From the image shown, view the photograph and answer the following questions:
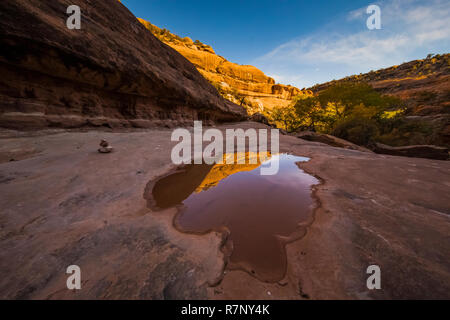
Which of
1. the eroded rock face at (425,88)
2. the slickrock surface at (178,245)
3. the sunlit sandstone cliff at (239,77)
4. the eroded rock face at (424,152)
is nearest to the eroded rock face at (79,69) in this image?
the slickrock surface at (178,245)


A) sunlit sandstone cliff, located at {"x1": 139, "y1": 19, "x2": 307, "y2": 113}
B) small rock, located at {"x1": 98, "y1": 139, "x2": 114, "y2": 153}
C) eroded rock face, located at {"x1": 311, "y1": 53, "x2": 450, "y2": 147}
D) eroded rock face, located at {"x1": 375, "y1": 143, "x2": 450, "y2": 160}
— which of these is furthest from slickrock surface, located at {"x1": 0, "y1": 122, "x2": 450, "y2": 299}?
sunlit sandstone cliff, located at {"x1": 139, "y1": 19, "x2": 307, "y2": 113}

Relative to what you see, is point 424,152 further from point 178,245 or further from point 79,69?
point 79,69

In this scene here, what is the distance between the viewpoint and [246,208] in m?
2.73

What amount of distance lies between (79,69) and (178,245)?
30.2ft

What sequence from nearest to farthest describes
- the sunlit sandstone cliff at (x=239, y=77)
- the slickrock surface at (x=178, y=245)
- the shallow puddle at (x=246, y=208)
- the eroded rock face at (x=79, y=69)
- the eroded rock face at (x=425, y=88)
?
1. the slickrock surface at (x=178, y=245)
2. the shallow puddle at (x=246, y=208)
3. the eroded rock face at (x=79, y=69)
4. the eroded rock face at (x=425, y=88)
5. the sunlit sandstone cliff at (x=239, y=77)

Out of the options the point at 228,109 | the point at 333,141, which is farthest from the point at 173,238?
the point at 228,109

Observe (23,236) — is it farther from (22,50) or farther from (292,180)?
(22,50)

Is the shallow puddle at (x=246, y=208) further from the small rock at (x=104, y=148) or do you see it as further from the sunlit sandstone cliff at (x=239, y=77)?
the sunlit sandstone cliff at (x=239, y=77)

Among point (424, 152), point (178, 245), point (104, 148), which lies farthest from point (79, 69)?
point (424, 152)

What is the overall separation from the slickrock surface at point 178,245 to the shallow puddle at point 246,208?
16 cm

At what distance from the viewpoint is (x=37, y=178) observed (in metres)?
3.05

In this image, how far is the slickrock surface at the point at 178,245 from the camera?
4.29ft

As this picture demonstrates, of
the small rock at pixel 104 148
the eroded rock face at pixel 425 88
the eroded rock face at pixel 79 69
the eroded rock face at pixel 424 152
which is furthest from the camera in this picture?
the eroded rock face at pixel 425 88
